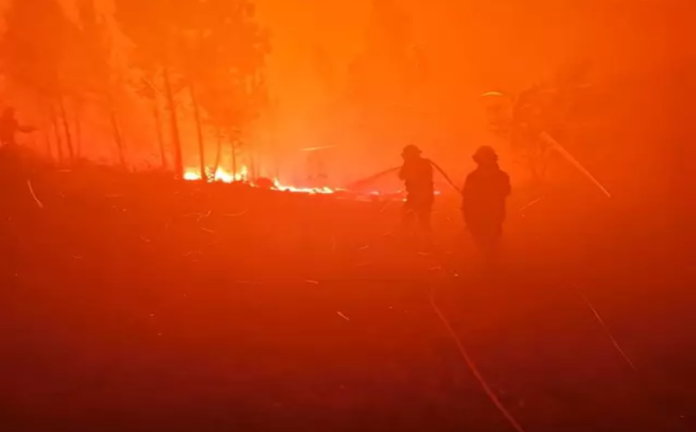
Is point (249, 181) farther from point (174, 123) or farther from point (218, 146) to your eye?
point (174, 123)

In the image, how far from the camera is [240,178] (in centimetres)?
1806

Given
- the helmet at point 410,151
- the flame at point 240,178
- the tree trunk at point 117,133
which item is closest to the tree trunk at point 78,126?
the tree trunk at point 117,133

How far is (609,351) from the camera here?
25.1 feet

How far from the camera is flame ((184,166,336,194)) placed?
1739cm

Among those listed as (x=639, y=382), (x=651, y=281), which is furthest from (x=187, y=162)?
(x=639, y=382)

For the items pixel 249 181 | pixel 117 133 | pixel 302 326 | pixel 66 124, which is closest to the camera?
pixel 302 326

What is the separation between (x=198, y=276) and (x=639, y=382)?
22.8 feet

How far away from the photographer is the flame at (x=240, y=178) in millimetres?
17391

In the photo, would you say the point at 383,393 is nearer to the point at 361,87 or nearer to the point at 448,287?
the point at 448,287

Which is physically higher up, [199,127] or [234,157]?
[199,127]

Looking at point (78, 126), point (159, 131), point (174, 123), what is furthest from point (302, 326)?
point (78, 126)

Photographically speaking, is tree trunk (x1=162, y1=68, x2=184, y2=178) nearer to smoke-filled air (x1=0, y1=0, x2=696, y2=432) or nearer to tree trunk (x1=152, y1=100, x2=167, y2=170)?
smoke-filled air (x1=0, y1=0, x2=696, y2=432)

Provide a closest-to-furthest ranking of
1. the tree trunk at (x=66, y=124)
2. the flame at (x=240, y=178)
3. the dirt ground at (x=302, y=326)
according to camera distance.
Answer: the dirt ground at (x=302, y=326)
the flame at (x=240, y=178)
the tree trunk at (x=66, y=124)

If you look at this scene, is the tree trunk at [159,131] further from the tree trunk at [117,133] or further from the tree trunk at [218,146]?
the tree trunk at [218,146]
